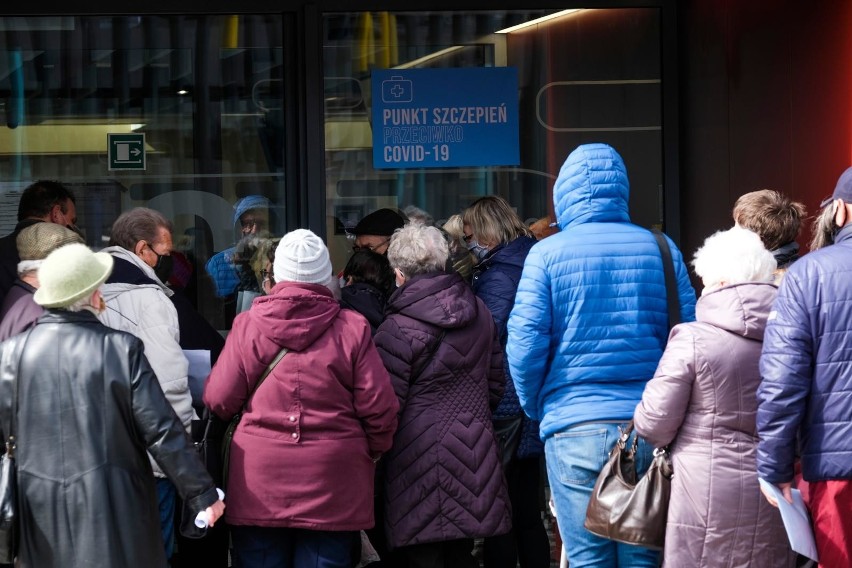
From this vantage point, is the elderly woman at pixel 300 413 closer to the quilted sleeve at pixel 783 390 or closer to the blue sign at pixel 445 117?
the quilted sleeve at pixel 783 390

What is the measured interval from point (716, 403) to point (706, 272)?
1.66 ft

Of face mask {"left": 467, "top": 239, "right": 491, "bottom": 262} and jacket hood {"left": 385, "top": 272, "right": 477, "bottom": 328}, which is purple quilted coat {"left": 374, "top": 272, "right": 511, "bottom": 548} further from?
face mask {"left": 467, "top": 239, "right": 491, "bottom": 262}

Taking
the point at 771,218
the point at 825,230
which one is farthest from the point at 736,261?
the point at 771,218

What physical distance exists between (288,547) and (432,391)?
0.85 meters

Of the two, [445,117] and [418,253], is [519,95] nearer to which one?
[445,117]

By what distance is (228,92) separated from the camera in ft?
24.1

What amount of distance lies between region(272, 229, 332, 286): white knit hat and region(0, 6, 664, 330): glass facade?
8.11 feet

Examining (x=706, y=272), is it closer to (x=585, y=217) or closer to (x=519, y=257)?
(x=585, y=217)

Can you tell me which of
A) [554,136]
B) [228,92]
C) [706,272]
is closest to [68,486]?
[706,272]

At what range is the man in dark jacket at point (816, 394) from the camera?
13.4ft

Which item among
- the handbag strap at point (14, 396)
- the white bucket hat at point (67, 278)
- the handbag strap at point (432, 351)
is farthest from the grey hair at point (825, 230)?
the handbag strap at point (14, 396)

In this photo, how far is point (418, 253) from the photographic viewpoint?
5223 mm

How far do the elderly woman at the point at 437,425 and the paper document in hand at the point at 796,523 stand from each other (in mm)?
1339

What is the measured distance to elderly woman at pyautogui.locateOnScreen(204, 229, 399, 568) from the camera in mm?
4680
